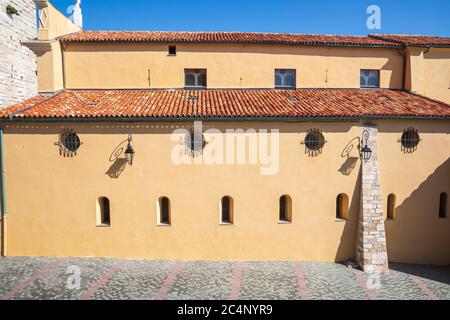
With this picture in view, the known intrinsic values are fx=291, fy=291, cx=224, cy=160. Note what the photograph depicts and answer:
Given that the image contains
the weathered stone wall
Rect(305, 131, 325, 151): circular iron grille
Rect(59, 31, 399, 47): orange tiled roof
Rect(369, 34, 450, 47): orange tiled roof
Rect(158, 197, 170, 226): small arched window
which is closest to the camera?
Rect(305, 131, 325, 151): circular iron grille

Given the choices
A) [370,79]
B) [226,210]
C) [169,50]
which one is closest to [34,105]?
[169,50]

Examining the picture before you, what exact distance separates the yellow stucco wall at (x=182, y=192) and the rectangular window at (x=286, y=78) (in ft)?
14.4

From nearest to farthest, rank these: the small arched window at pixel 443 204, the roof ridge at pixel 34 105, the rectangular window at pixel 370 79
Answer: the roof ridge at pixel 34 105 → the small arched window at pixel 443 204 → the rectangular window at pixel 370 79

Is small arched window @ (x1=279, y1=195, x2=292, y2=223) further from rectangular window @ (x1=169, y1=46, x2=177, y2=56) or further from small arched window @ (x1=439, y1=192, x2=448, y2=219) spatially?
rectangular window @ (x1=169, y1=46, x2=177, y2=56)

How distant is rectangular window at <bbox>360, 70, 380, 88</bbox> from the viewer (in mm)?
15836

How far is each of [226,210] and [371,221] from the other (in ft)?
19.5

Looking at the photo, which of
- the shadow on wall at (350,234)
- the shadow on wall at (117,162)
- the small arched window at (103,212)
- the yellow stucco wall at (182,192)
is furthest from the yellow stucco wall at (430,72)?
the small arched window at (103,212)

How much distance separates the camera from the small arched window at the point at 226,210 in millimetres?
12322

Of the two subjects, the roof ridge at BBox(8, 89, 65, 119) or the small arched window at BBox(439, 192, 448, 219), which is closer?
the roof ridge at BBox(8, 89, 65, 119)

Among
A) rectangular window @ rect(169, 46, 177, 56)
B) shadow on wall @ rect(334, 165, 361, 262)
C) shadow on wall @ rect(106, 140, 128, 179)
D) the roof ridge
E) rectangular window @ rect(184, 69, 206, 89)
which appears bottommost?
shadow on wall @ rect(334, 165, 361, 262)

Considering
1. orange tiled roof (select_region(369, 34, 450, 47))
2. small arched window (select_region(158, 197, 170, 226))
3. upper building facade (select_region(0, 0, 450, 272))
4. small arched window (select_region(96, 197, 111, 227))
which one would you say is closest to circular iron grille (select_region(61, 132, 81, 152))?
upper building facade (select_region(0, 0, 450, 272))

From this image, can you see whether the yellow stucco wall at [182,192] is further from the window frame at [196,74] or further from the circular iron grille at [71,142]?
the window frame at [196,74]

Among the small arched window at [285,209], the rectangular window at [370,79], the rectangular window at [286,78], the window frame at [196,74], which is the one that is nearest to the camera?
the small arched window at [285,209]

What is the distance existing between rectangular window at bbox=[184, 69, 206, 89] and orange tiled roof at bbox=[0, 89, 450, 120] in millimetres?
733
